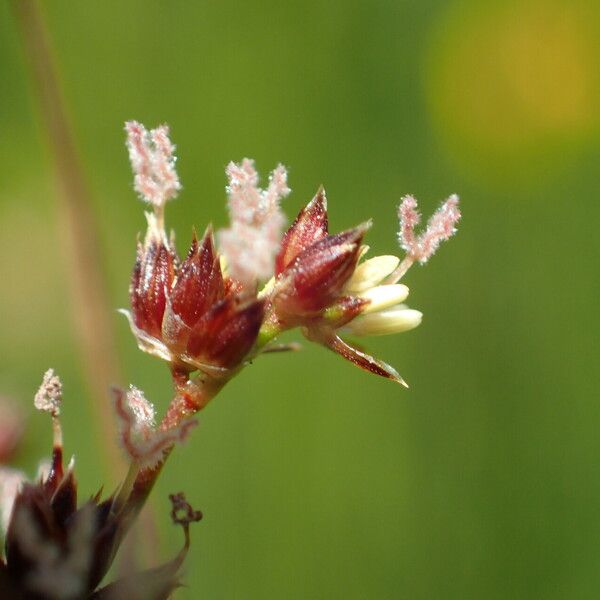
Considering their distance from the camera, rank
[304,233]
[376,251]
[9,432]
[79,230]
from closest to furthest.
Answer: [304,233] → [9,432] → [79,230] → [376,251]

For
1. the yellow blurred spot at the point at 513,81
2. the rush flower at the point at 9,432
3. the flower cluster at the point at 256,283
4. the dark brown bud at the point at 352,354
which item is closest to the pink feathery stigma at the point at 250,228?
the flower cluster at the point at 256,283

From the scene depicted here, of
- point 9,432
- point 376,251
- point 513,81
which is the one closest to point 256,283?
point 9,432

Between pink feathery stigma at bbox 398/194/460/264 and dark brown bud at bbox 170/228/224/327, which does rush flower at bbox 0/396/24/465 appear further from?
pink feathery stigma at bbox 398/194/460/264

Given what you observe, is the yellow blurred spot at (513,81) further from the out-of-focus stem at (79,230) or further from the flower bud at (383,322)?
the flower bud at (383,322)

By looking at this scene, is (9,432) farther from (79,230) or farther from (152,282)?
(152,282)

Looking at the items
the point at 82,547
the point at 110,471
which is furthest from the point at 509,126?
the point at 82,547

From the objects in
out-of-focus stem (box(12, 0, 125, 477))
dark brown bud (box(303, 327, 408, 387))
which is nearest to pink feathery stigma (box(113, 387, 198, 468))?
dark brown bud (box(303, 327, 408, 387))
